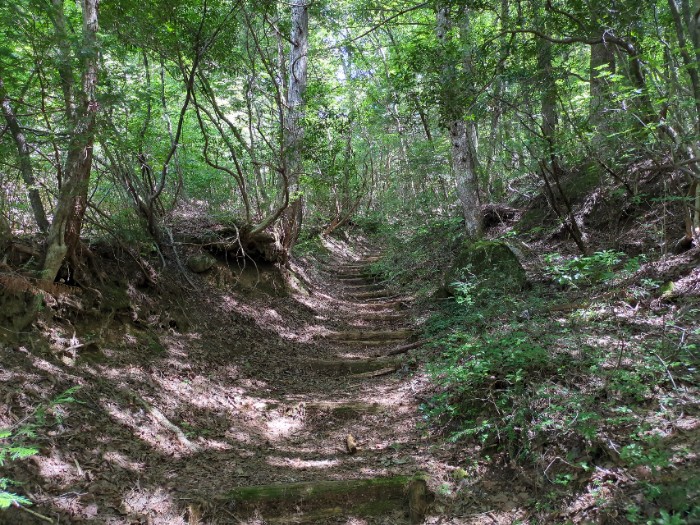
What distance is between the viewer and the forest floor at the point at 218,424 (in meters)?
3.33

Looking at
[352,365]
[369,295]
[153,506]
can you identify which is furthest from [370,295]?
[153,506]

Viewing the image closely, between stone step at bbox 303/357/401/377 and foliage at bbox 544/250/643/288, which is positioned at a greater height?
foliage at bbox 544/250/643/288

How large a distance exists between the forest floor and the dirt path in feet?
0.05

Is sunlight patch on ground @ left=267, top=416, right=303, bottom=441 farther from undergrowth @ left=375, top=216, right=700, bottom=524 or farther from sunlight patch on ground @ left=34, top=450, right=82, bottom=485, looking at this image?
sunlight patch on ground @ left=34, top=450, right=82, bottom=485

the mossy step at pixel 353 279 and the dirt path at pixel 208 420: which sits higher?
the mossy step at pixel 353 279

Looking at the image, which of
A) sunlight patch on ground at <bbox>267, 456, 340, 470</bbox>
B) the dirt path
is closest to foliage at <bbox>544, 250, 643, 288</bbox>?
Result: the dirt path

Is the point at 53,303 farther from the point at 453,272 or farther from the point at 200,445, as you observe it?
the point at 453,272

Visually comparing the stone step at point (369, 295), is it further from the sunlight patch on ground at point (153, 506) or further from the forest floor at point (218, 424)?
the sunlight patch on ground at point (153, 506)

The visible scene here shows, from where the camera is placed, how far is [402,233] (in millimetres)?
18688

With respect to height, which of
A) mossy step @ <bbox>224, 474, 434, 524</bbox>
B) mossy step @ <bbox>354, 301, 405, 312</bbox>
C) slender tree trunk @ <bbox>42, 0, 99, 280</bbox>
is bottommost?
mossy step @ <bbox>224, 474, 434, 524</bbox>

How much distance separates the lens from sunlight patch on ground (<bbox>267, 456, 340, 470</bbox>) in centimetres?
440

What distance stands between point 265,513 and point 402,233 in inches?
617

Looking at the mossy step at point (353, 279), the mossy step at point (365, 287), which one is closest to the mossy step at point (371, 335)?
the mossy step at point (365, 287)

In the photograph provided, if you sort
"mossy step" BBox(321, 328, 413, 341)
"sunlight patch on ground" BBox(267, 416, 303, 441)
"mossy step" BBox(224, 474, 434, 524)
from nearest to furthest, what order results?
1. "mossy step" BBox(224, 474, 434, 524)
2. "sunlight patch on ground" BBox(267, 416, 303, 441)
3. "mossy step" BBox(321, 328, 413, 341)
